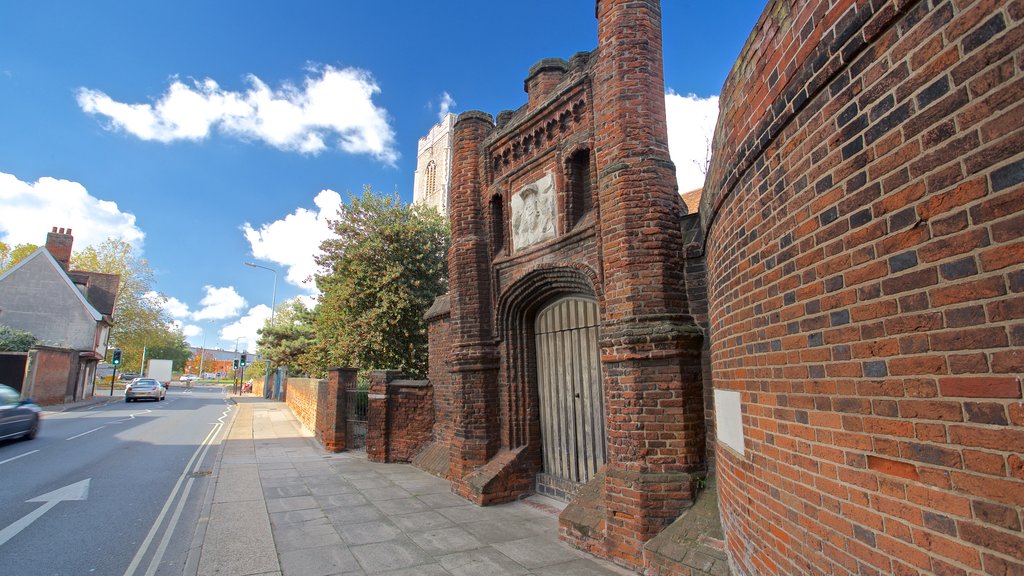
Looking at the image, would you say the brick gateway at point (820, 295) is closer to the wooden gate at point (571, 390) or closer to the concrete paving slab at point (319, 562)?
the wooden gate at point (571, 390)

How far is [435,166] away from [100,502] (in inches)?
2183

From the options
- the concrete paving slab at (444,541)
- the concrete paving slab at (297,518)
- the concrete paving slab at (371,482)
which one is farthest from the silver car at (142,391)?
the concrete paving slab at (444,541)

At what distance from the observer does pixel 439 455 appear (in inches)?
370

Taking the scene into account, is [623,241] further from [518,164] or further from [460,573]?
[460,573]

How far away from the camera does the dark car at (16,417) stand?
11555 millimetres

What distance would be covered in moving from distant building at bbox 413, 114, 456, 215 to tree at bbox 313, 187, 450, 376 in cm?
3514

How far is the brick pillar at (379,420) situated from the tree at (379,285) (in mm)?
5198

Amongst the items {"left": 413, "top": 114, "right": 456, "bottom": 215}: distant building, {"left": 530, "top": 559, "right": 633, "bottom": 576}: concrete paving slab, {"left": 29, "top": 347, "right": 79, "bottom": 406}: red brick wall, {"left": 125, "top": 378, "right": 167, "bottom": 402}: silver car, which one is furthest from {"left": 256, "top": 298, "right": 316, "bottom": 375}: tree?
{"left": 413, "top": 114, "right": 456, "bottom": 215}: distant building

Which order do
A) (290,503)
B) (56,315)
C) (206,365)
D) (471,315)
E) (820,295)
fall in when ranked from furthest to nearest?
(206,365) < (56,315) < (471,315) < (290,503) < (820,295)

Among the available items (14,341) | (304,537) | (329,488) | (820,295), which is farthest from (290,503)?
(14,341)

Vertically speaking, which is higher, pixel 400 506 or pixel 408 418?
pixel 408 418

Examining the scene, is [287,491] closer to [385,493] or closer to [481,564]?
[385,493]

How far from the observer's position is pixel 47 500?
7113 millimetres

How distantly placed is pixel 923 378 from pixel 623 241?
387 cm
